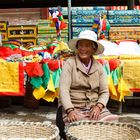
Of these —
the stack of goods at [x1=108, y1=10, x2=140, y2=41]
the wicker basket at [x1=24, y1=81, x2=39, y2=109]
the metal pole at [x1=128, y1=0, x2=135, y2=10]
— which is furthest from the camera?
the metal pole at [x1=128, y1=0, x2=135, y2=10]

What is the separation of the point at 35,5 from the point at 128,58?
189 inches

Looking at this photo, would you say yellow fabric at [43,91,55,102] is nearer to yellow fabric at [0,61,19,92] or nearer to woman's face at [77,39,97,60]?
yellow fabric at [0,61,19,92]

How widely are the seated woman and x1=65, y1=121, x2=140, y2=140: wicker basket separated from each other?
20cm

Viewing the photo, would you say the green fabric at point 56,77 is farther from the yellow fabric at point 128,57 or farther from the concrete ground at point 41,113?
the yellow fabric at point 128,57

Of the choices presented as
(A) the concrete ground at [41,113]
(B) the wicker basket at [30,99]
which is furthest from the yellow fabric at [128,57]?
(B) the wicker basket at [30,99]

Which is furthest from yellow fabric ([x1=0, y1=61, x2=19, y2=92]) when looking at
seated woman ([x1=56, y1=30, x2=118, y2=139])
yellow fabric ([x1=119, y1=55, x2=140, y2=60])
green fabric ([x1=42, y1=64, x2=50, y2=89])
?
seated woman ([x1=56, y1=30, x2=118, y2=139])

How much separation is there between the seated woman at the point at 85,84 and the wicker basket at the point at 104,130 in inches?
8.1

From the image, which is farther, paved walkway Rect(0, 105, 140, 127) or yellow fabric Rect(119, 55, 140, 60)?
yellow fabric Rect(119, 55, 140, 60)

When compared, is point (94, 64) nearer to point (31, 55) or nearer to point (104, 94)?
point (104, 94)

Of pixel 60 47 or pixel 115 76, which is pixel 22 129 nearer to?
pixel 115 76

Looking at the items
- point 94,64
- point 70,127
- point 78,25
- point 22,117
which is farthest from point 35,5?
point 70,127

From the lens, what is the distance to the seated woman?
322 centimetres

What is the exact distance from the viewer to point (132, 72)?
5.36m

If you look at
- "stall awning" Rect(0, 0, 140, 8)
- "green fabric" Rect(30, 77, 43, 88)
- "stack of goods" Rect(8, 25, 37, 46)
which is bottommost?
"green fabric" Rect(30, 77, 43, 88)
